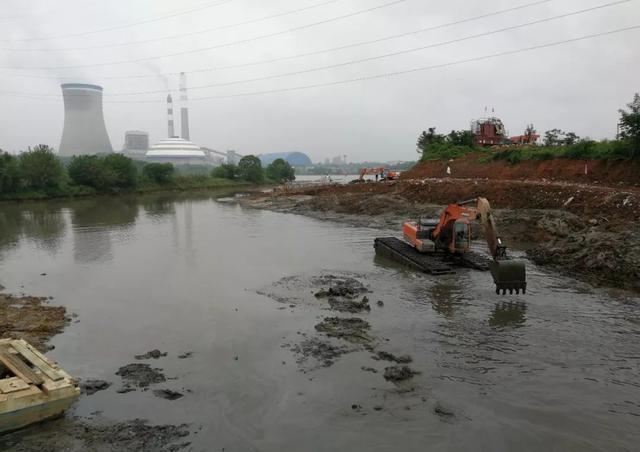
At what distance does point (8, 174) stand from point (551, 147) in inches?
1971

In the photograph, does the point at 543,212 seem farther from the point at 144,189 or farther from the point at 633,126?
the point at 144,189

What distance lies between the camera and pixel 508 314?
12172 millimetres

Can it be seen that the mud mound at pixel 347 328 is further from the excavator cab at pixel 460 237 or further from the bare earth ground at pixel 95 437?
the excavator cab at pixel 460 237

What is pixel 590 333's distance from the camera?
10789mm

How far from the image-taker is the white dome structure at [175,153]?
565 ft

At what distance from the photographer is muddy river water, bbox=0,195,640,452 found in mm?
7137

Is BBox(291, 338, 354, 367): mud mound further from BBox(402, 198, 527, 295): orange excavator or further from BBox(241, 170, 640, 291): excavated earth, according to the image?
BBox(241, 170, 640, 291): excavated earth

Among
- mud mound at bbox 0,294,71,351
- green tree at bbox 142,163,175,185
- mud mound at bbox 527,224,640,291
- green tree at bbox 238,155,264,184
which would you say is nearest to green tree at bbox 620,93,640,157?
mud mound at bbox 527,224,640,291

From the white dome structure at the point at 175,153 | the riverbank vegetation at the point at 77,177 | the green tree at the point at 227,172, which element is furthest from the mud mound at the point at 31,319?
the white dome structure at the point at 175,153

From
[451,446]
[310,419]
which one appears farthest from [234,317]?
[451,446]

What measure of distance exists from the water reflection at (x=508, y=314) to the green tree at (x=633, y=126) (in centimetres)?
1767

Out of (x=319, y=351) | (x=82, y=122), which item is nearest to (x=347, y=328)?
(x=319, y=351)

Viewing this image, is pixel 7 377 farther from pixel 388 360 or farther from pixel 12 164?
pixel 12 164

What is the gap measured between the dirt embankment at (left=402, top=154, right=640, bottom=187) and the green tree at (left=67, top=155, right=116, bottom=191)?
3873 cm
